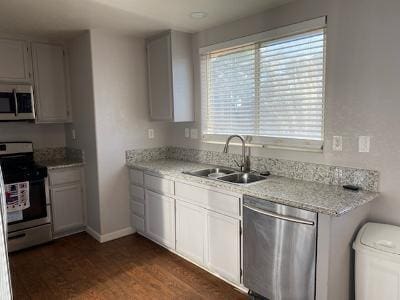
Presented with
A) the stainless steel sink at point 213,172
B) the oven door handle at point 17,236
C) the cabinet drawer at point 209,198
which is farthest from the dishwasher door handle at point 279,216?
the oven door handle at point 17,236

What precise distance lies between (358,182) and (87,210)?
9.75 ft

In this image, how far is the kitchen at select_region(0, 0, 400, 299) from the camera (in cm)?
204

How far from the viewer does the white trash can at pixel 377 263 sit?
5.85 ft

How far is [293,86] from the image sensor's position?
8.50 feet

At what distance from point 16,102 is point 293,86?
2900 millimetres

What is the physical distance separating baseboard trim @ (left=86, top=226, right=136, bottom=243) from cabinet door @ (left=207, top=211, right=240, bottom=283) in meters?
1.36

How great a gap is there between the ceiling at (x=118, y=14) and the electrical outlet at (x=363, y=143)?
4.14 ft

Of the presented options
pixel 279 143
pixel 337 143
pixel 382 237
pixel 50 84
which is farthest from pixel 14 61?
pixel 382 237

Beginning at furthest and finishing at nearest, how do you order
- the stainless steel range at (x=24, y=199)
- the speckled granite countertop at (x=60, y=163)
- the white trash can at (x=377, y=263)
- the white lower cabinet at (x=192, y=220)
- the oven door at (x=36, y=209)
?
the speckled granite countertop at (x=60, y=163), the oven door at (x=36, y=209), the stainless steel range at (x=24, y=199), the white lower cabinet at (x=192, y=220), the white trash can at (x=377, y=263)

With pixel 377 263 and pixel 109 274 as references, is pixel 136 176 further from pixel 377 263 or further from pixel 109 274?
pixel 377 263

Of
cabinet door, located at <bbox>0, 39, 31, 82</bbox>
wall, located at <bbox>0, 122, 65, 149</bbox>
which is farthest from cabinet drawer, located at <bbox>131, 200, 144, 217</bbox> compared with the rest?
cabinet door, located at <bbox>0, 39, 31, 82</bbox>

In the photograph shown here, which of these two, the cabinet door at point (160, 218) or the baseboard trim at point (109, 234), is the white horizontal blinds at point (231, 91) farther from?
the baseboard trim at point (109, 234)

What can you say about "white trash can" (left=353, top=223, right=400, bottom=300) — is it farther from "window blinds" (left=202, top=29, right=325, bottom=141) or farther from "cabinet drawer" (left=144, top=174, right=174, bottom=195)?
"cabinet drawer" (left=144, top=174, right=174, bottom=195)

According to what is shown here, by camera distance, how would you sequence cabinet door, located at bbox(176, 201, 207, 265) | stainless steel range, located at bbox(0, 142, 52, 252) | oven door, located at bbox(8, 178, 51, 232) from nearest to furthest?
cabinet door, located at bbox(176, 201, 207, 265), stainless steel range, located at bbox(0, 142, 52, 252), oven door, located at bbox(8, 178, 51, 232)
